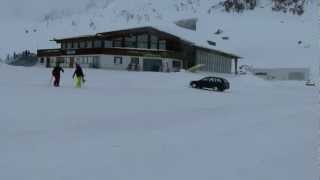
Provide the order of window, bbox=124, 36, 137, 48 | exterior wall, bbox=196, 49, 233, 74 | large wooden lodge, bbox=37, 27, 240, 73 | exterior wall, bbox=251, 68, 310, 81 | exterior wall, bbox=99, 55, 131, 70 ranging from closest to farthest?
exterior wall, bbox=99, 55, 131, 70 → large wooden lodge, bbox=37, 27, 240, 73 → window, bbox=124, 36, 137, 48 → exterior wall, bbox=196, 49, 233, 74 → exterior wall, bbox=251, 68, 310, 81

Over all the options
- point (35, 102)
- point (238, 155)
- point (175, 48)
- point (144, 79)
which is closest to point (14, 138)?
point (238, 155)

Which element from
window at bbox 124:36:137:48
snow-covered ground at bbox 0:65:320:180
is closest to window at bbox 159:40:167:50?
window at bbox 124:36:137:48

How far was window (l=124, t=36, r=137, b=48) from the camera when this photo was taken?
215 ft

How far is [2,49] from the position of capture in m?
117

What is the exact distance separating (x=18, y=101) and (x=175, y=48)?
47813mm

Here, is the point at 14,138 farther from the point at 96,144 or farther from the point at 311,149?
the point at 311,149

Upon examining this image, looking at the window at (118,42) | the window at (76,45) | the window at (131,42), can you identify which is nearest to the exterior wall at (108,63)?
the window at (118,42)

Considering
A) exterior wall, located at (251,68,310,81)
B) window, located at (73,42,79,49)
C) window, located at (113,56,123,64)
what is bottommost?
exterior wall, located at (251,68,310,81)

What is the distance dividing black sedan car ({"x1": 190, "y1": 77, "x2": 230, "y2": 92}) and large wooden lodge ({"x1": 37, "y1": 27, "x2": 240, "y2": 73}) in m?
17.5

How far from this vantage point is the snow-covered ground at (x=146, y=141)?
10312mm

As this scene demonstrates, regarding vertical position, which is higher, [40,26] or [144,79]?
[40,26]

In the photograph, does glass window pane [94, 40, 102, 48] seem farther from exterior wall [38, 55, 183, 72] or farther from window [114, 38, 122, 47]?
window [114, 38, 122, 47]

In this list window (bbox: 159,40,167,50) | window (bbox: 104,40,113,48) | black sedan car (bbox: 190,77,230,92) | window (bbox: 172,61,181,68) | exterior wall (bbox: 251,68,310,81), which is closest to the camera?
black sedan car (bbox: 190,77,230,92)

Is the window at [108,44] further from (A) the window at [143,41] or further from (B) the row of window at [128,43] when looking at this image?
(A) the window at [143,41]
